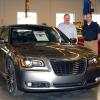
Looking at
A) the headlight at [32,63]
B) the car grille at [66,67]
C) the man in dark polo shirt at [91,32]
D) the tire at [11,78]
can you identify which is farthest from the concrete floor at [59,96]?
the man in dark polo shirt at [91,32]

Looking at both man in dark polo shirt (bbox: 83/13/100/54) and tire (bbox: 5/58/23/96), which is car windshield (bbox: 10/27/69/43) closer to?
tire (bbox: 5/58/23/96)

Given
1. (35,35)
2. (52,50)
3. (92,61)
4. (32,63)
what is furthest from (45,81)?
(35,35)

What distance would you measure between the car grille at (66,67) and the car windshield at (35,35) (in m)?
1.38

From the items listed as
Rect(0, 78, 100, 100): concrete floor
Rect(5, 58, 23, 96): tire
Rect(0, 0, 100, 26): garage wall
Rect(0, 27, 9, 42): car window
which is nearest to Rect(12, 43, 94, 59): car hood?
Rect(5, 58, 23, 96): tire

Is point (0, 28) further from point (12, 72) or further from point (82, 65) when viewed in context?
point (82, 65)

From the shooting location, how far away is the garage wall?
850 inches

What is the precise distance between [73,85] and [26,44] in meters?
1.42

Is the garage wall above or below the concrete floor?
above

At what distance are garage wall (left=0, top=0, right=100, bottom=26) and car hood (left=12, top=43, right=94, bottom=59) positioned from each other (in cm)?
1566

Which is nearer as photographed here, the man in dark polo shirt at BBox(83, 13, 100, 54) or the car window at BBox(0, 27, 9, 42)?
the car window at BBox(0, 27, 9, 42)

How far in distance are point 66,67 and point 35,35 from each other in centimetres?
163

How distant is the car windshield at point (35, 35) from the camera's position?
20.7 ft

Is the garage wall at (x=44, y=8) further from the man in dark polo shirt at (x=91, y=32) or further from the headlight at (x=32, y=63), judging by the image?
the headlight at (x=32, y=63)

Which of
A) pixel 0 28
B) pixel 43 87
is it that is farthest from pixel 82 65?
pixel 0 28
